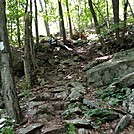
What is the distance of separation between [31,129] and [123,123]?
6.53 feet

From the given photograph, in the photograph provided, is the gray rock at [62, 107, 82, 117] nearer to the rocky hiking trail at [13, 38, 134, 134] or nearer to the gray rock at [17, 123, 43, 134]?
the rocky hiking trail at [13, 38, 134, 134]

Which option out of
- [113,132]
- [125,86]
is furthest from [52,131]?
[125,86]

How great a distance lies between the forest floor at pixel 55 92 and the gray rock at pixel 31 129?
6 centimetres

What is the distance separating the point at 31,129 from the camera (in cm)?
520

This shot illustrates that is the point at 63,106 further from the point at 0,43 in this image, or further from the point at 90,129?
the point at 0,43

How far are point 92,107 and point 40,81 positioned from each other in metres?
4.73

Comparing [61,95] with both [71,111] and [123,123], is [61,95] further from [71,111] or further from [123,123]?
[123,123]

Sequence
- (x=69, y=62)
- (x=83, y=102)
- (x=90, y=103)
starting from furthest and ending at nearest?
(x=69, y=62), (x=83, y=102), (x=90, y=103)

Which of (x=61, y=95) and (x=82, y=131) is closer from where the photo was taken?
(x=82, y=131)

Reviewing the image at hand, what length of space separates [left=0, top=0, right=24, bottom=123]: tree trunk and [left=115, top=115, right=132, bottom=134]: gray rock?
2.40 metres

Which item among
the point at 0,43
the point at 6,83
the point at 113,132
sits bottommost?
the point at 113,132

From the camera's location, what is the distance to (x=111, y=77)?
8672 millimetres

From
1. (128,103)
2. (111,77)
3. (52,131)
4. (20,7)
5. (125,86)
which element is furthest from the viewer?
(20,7)

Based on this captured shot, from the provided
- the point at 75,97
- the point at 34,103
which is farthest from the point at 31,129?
the point at 75,97
